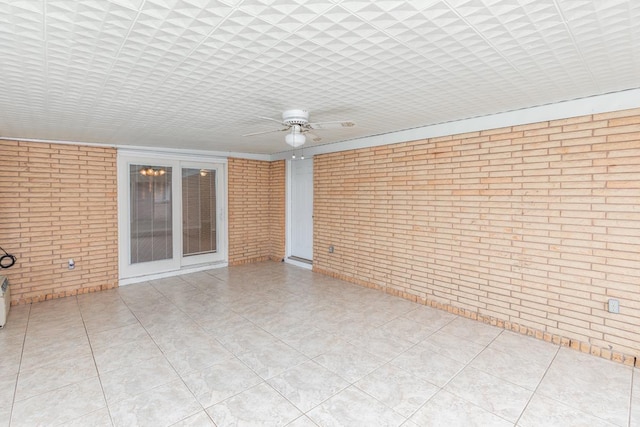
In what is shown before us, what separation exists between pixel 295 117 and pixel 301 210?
12.5 feet

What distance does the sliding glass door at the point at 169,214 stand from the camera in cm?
559

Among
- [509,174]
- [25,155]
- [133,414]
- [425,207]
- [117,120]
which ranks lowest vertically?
[133,414]

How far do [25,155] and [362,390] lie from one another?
5567mm

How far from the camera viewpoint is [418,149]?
14.9 feet

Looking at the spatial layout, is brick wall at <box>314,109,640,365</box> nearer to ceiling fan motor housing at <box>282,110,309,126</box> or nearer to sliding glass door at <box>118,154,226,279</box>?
ceiling fan motor housing at <box>282,110,309,126</box>

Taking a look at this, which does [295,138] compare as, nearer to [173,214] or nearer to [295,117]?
[295,117]

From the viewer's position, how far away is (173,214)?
6.05 m

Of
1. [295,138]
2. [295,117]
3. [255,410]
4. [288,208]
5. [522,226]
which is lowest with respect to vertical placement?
[255,410]

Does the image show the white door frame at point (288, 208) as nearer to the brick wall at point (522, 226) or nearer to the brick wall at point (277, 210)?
the brick wall at point (277, 210)

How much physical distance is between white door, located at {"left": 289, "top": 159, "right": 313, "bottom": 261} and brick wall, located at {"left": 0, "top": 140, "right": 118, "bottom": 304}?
3.41 m

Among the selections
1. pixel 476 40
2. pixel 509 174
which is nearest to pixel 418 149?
pixel 509 174

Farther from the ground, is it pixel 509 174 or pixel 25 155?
pixel 25 155

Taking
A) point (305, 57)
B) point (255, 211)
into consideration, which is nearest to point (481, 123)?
point (305, 57)

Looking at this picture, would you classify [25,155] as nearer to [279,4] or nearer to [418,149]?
[279,4]
